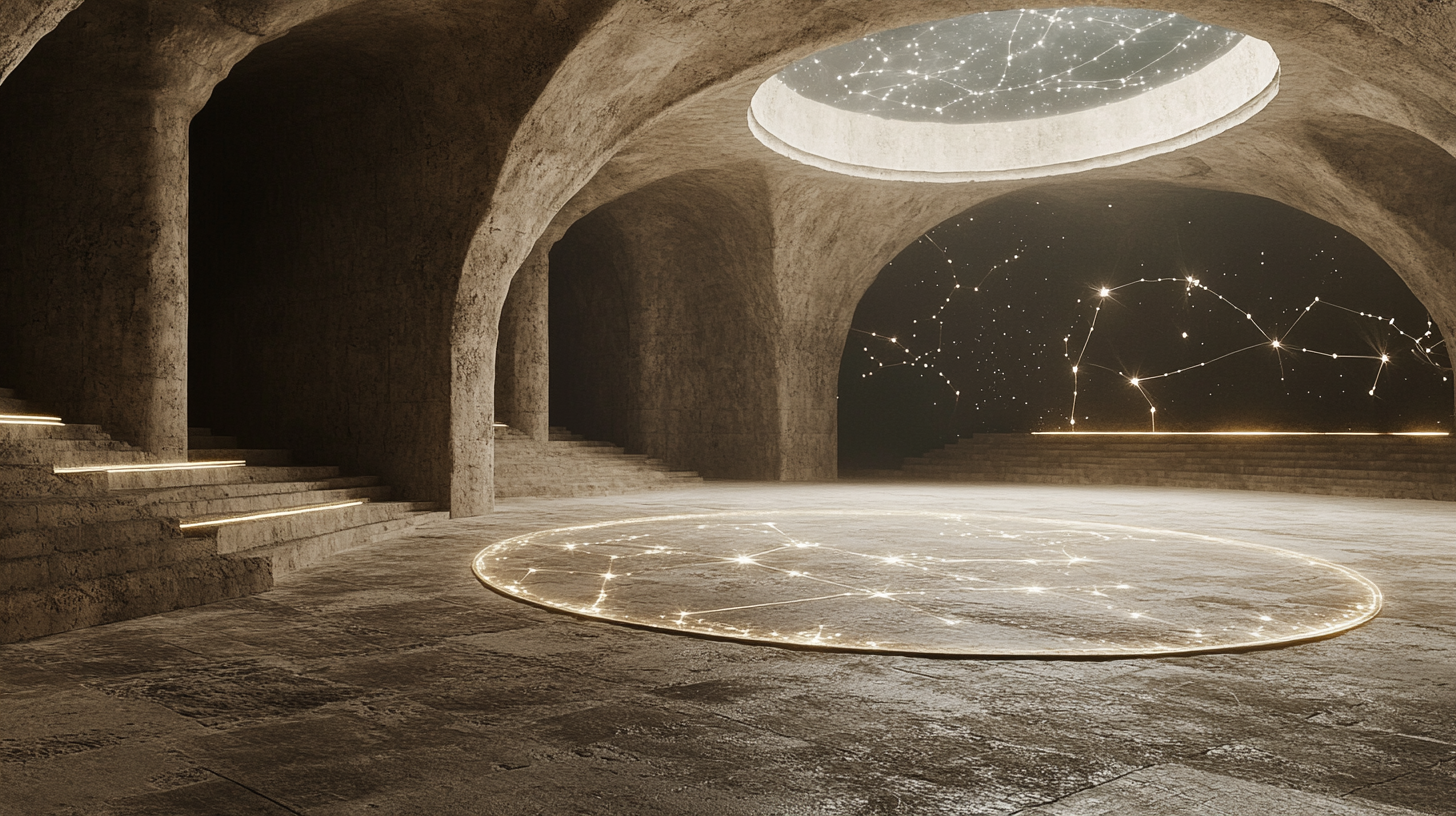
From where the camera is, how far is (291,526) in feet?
25.6

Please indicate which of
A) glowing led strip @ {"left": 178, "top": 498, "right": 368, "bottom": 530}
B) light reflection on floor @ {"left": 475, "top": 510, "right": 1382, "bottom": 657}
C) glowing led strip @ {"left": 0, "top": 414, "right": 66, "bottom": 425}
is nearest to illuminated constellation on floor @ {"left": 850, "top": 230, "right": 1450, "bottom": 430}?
light reflection on floor @ {"left": 475, "top": 510, "right": 1382, "bottom": 657}

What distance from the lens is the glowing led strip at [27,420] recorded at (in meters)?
7.98

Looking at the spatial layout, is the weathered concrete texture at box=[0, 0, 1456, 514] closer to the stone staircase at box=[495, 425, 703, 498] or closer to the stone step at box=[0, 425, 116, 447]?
the stone step at box=[0, 425, 116, 447]

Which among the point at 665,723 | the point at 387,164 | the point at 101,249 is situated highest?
the point at 387,164

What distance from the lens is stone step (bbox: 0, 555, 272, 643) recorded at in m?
4.67

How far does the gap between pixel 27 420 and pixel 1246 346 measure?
66.9 ft

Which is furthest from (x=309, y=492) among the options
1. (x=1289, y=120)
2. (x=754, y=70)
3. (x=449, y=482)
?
(x=1289, y=120)

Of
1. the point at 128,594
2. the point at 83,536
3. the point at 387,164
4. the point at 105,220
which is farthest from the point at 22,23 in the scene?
the point at 387,164

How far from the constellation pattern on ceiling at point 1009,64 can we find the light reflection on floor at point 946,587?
7505 millimetres

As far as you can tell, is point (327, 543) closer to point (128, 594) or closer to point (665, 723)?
point (128, 594)

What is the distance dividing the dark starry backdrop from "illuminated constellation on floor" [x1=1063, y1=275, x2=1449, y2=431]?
6cm

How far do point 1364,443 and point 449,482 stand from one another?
14.9 metres

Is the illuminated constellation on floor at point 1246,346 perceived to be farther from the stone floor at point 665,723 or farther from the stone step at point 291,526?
the stone step at point 291,526

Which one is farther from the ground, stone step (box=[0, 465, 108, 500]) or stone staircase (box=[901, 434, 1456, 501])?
stone step (box=[0, 465, 108, 500])
